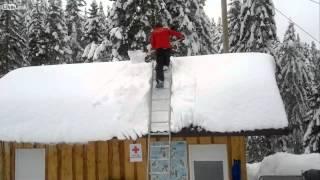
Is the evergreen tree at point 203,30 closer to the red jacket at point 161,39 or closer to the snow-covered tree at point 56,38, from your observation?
the snow-covered tree at point 56,38

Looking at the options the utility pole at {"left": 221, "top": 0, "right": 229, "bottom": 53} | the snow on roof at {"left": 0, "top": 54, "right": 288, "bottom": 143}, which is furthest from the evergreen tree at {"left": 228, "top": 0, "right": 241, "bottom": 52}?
the snow on roof at {"left": 0, "top": 54, "right": 288, "bottom": 143}

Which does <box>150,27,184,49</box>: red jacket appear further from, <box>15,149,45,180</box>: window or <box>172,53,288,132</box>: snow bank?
<box>15,149,45,180</box>: window

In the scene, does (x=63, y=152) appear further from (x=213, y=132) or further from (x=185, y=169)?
(x=213, y=132)

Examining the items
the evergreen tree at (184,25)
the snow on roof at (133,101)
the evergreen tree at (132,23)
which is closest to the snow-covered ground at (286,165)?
the snow on roof at (133,101)

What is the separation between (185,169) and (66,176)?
10.8ft

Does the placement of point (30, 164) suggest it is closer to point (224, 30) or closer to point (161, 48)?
point (161, 48)

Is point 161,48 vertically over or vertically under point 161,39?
under

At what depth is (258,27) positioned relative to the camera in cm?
2892

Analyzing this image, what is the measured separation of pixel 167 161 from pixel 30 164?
3916mm

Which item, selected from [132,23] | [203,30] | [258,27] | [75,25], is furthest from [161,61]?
[75,25]

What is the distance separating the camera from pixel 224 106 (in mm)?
10859

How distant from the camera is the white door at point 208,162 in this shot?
1112cm

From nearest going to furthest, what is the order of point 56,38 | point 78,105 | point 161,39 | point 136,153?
1. point 136,153
2. point 78,105
3. point 161,39
4. point 56,38

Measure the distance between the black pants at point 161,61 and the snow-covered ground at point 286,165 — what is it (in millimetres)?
5110
